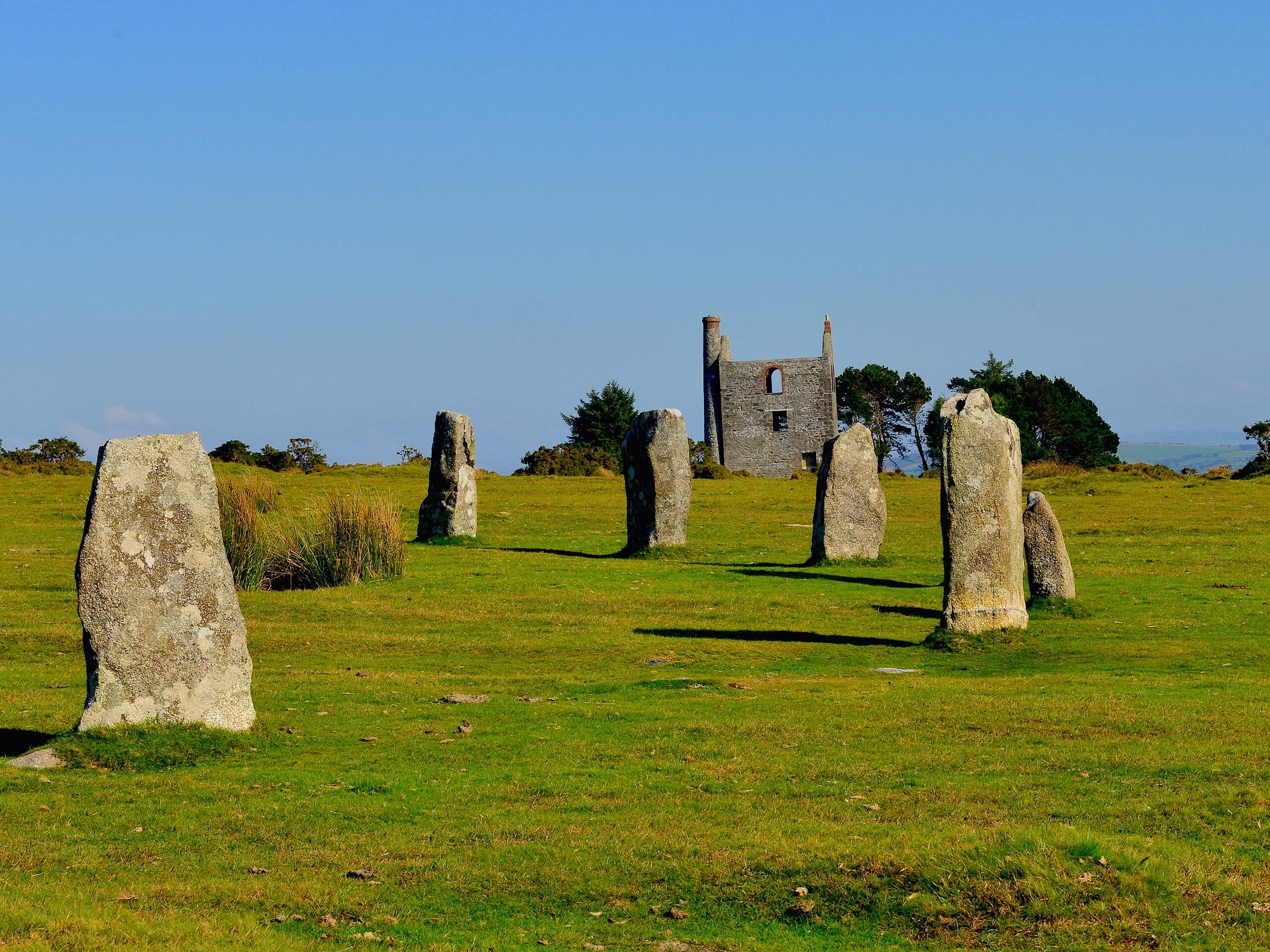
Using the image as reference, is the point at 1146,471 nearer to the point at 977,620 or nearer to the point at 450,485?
the point at 450,485

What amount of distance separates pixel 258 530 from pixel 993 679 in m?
15.7

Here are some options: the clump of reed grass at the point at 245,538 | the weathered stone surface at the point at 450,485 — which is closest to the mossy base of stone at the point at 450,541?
the weathered stone surface at the point at 450,485

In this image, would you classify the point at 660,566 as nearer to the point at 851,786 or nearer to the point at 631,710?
the point at 631,710

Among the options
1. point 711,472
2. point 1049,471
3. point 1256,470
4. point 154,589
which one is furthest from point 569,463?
point 154,589

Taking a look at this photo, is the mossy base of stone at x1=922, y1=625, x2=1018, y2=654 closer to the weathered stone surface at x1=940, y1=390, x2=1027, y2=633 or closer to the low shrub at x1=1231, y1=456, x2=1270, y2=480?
the weathered stone surface at x1=940, y1=390, x2=1027, y2=633

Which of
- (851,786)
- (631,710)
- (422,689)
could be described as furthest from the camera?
(422,689)

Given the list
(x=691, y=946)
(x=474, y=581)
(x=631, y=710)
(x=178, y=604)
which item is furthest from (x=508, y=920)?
(x=474, y=581)

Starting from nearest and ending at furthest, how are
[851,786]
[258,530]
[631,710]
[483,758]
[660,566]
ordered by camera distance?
[851,786] < [483,758] < [631,710] < [258,530] < [660,566]

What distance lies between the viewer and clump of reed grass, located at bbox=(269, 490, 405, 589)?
28188mm

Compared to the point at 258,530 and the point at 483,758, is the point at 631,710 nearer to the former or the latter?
the point at 483,758

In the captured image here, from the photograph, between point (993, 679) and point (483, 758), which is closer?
point (483, 758)

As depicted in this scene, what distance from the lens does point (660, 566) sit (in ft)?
105

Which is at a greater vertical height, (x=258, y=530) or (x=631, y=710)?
(x=258, y=530)

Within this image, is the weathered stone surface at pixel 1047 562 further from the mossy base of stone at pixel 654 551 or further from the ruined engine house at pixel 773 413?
the ruined engine house at pixel 773 413
